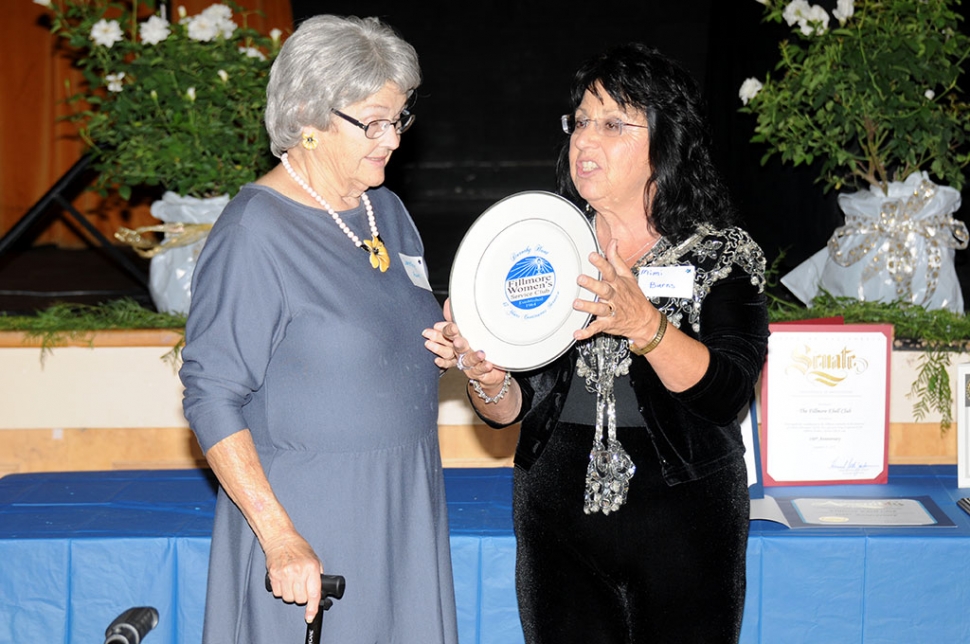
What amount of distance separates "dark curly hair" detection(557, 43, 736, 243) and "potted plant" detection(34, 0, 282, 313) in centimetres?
159

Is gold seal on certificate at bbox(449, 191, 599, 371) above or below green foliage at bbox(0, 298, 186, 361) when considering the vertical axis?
above

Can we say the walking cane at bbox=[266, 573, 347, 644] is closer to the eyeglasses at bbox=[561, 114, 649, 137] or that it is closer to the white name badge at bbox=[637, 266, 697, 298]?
the white name badge at bbox=[637, 266, 697, 298]

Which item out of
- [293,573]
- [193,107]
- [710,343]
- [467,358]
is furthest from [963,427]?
[193,107]

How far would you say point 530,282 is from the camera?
4.99 feet

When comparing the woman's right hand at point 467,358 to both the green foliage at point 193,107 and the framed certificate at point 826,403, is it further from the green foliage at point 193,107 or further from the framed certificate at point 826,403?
the green foliage at point 193,107

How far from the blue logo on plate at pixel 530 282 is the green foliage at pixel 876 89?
171 cm

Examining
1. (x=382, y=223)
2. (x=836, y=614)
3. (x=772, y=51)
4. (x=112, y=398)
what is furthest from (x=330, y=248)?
(x=772, y=51)

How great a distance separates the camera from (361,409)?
5.11 ft

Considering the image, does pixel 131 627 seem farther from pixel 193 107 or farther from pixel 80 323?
pixel 193 107

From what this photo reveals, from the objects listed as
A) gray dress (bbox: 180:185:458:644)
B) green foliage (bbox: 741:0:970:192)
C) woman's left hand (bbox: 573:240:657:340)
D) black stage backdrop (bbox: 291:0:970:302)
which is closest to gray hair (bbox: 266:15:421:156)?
gray dress (bbox: 180:185:458:644)

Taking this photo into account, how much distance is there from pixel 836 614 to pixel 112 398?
2.07 m

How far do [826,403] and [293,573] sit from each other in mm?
1440

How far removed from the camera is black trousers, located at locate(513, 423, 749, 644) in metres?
1.61

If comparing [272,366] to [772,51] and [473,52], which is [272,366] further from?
[473,52]
